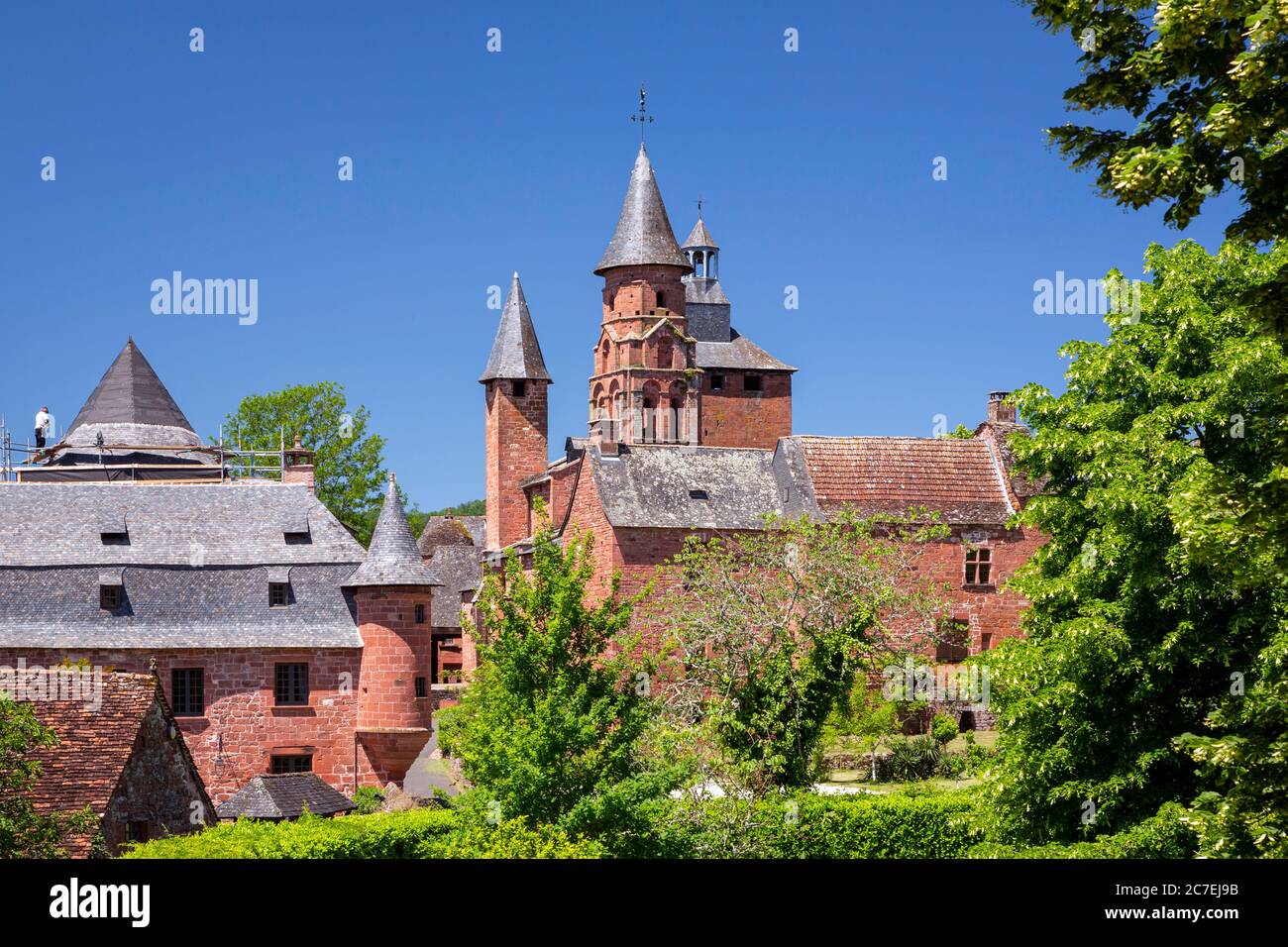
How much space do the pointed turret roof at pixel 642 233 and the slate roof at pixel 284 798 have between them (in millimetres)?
35769

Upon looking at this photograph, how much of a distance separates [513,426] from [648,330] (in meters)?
9.09

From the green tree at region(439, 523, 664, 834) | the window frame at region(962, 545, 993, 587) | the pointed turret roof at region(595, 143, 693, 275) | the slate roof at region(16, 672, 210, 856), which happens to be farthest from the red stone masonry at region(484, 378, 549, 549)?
the slate roof at region(16, 672, 210, 856)

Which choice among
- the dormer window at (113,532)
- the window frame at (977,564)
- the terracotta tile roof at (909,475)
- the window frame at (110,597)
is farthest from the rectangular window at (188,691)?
the window frame at (977,564)

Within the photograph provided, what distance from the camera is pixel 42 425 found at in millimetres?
64062

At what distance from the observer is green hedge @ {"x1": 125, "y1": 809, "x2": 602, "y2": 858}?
80.2 ft

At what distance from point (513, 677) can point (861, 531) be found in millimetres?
12853

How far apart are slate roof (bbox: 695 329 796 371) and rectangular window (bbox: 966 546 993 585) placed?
2693 cm

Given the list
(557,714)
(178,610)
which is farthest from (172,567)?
(557,714)

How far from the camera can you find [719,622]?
1391 inches

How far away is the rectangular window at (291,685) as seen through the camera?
44.0 metres

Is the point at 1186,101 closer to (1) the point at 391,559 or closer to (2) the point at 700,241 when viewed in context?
(1) the point at 391,559

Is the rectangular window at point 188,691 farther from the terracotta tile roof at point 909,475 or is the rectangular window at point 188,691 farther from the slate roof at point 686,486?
the terracotta tile roof at point 909,475

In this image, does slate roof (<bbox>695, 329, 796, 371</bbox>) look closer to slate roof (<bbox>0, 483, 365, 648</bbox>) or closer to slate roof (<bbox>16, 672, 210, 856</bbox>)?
slate roof (<bbox>0, 483, 365, 648</bbox>)
